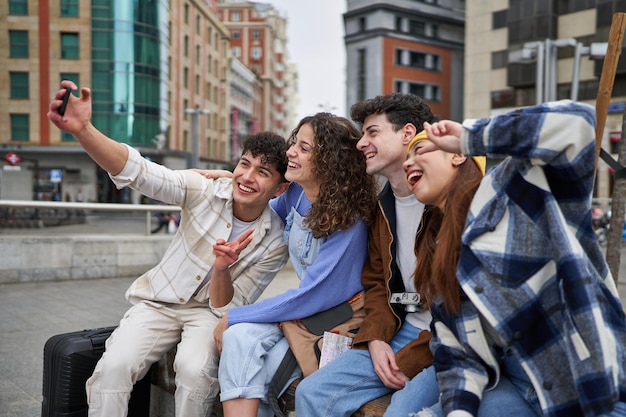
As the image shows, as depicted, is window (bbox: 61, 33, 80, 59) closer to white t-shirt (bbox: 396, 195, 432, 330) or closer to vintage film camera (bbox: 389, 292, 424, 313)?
white t-shirt (bbox: 396, 195, 432, 330)

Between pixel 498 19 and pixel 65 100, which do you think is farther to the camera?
pixel 498 19

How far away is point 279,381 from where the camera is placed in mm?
2555

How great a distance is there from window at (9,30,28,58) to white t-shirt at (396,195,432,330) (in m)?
40.4

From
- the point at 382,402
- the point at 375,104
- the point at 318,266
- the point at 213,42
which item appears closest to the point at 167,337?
the point at 318,266

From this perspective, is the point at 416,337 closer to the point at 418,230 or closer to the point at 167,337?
the point at 418,230

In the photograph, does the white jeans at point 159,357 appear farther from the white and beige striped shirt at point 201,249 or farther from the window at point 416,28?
the window at point 416,28

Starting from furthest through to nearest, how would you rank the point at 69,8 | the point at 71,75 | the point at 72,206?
the point at 71,75 → the point at 69,8 → the point at 72,206

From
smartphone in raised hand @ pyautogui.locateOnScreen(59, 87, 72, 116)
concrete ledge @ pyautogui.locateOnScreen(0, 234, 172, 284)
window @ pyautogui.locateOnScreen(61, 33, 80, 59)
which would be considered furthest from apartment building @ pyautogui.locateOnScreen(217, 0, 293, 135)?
smartphone in raised hand @ pyautogui.locateOnScreen(59, 87, 72, 116)

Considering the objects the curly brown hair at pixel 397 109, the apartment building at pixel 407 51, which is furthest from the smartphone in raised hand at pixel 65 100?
the apartment building at pixel 407 51

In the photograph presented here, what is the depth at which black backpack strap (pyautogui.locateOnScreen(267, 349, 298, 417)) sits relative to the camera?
2.54 metres

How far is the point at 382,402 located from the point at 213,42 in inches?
2179

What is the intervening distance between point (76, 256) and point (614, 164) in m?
8.06

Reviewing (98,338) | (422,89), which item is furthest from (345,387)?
(422,89)

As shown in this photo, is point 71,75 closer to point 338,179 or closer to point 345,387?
point 338,179
